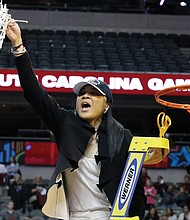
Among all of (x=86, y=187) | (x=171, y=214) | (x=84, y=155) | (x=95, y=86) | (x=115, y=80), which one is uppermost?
(x=95, y=86)

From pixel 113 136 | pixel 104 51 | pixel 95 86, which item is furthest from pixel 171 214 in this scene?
pixel 95 86

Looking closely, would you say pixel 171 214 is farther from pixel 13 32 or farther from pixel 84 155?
pixel 13 32

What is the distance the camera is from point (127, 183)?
308cm

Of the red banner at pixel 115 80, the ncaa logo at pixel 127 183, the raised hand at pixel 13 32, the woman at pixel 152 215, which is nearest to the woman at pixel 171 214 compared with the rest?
the woman at pixel 152 215

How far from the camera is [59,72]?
19.5 meters

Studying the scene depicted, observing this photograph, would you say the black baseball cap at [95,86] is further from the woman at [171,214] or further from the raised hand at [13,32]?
the woman at [171,214]

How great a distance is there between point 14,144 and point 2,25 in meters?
17.0

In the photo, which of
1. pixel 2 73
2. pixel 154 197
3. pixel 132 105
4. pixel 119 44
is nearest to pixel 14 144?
pixel 2 73

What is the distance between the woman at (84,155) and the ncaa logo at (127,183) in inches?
6.3

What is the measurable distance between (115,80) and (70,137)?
16.2 m

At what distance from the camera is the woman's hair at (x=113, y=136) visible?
10.8ft

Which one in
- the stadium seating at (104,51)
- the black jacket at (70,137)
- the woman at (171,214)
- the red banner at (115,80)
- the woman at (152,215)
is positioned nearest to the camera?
the black jacket at (70,137)

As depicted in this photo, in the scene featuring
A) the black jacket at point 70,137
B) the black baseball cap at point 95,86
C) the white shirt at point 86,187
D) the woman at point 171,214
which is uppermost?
the black baseball cap at point 95,86

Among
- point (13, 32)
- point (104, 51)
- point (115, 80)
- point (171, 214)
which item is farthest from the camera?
point (104, 51)
